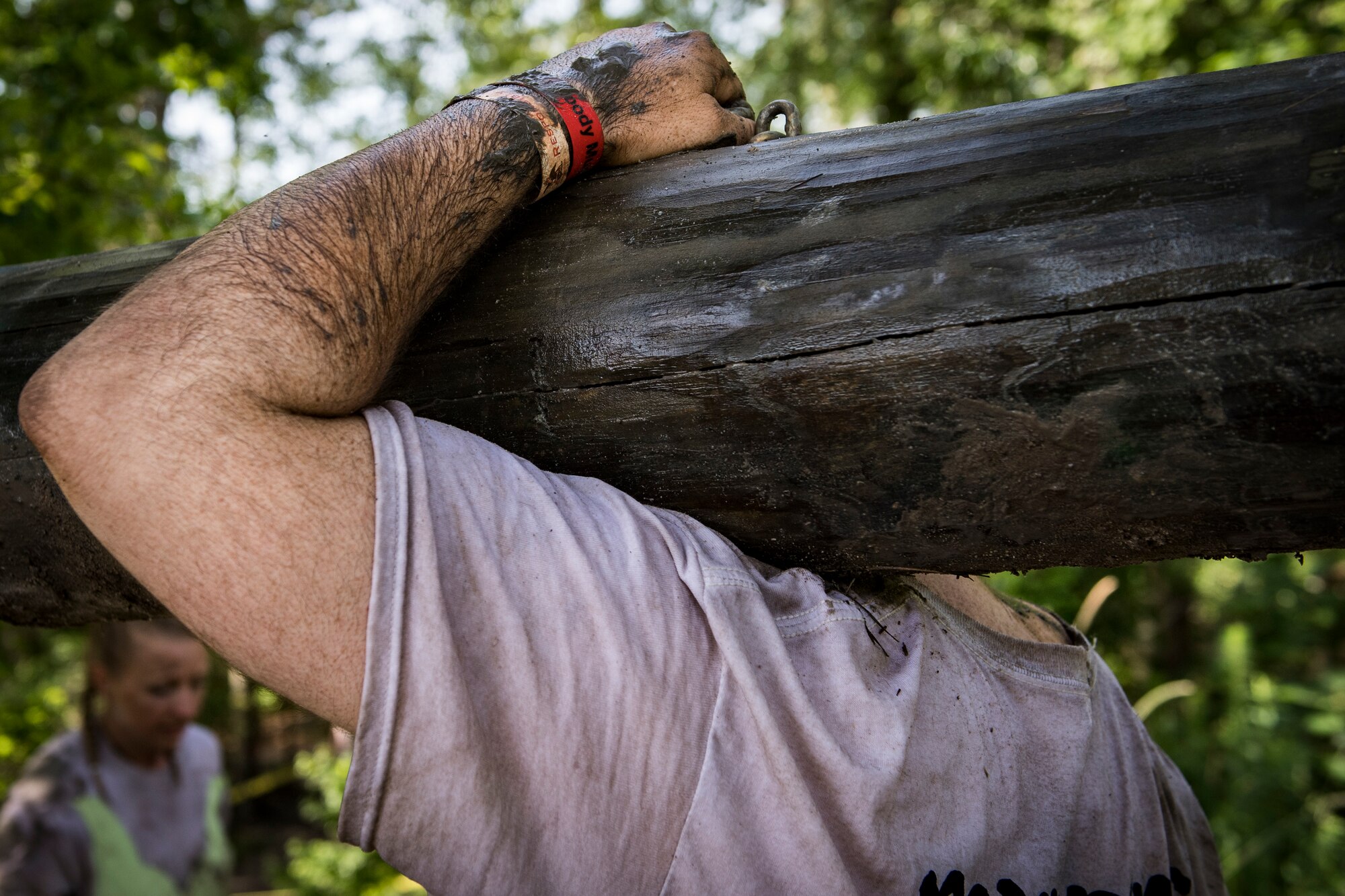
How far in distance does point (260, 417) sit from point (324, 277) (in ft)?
0.73

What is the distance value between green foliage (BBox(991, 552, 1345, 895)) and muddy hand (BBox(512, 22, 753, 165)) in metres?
2.61

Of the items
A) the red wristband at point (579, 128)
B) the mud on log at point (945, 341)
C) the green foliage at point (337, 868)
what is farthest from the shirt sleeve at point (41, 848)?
the red wristband at point (579, 128)

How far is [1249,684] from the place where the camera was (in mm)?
5500

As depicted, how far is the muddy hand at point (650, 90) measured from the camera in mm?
1549

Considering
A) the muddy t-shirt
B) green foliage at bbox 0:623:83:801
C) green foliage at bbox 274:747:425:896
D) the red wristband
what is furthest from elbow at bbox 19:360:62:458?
green foliage at bbox 274:747:425:896

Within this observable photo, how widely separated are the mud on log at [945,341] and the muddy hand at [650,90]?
8cm

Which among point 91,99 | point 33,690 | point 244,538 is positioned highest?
point 91,99

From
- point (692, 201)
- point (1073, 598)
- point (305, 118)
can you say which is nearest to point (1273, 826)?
point (1073, 598)

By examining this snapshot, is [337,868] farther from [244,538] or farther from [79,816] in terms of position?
[244,538]

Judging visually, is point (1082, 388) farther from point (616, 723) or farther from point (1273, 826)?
point (1273, 826)

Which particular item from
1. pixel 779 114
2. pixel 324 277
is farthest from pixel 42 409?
pixel 779 114

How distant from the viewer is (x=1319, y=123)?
108cm

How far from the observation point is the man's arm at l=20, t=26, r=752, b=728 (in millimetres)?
1085

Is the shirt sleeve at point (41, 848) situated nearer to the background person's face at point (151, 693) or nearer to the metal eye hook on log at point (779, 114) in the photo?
the background person's face at point (151, 693)
